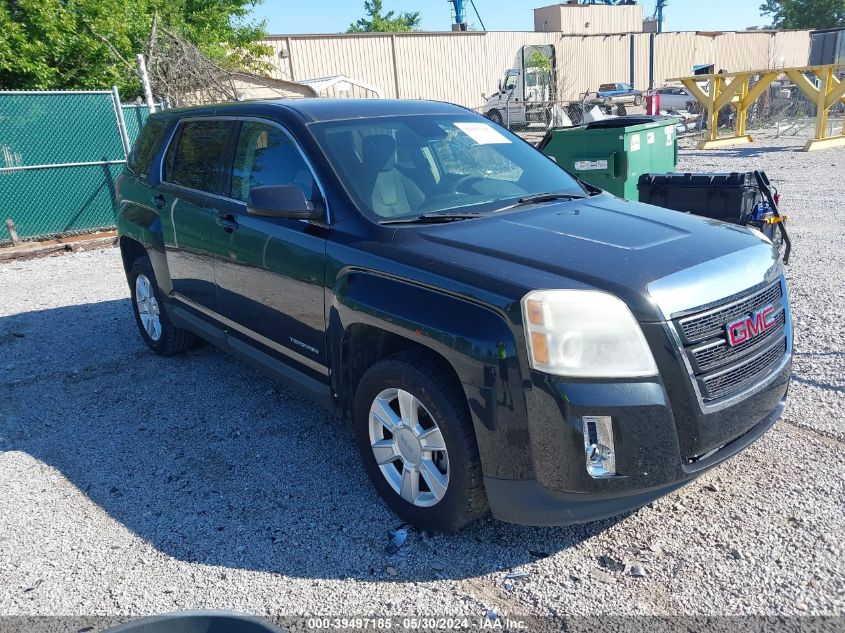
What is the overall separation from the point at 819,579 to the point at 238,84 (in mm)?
17201

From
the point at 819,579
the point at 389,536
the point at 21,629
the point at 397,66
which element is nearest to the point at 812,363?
the point at 819,579

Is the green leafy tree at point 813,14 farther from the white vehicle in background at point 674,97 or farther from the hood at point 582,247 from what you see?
the hood at point 582,247

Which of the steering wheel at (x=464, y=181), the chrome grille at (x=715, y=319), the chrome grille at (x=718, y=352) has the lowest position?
the chrome grille at (x=718, y=352)

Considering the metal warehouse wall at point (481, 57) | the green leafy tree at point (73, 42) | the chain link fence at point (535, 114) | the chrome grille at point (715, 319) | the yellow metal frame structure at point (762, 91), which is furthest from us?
the metal warehouse wall at point (481, 57)

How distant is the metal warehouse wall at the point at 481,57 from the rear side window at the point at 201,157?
60.1 ft

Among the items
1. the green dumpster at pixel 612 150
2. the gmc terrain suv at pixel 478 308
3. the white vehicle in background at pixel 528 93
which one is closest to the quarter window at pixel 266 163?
the gmc terrain suv at pixel 478 308

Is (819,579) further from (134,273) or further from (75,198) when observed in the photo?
(75,198)

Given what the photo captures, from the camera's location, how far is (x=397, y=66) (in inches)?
1246

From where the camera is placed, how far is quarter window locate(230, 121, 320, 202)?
12.3 ft

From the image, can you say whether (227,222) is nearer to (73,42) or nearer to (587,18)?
(73,42)

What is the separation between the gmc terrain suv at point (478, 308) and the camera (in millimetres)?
2588

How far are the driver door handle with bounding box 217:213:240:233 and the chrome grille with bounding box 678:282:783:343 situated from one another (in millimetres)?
2625

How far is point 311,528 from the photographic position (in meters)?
3.30

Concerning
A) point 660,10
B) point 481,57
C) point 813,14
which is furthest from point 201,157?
point 813,14
